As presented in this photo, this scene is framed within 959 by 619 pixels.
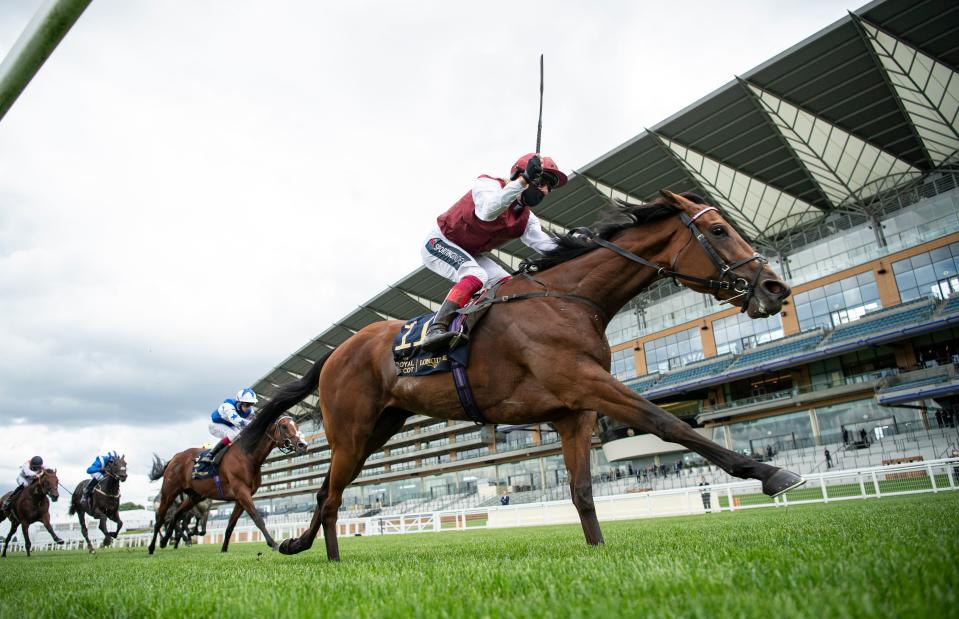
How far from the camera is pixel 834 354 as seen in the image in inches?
1470

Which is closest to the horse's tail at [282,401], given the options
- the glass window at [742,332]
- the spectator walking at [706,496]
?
the spectator walking at [706,496]

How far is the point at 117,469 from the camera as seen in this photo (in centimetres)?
1539

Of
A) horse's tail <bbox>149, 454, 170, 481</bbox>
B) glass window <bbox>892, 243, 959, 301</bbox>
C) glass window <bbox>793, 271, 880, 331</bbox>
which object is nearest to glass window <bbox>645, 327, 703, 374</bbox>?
glass window <bbox>793, 271, 880, 331</bbox>

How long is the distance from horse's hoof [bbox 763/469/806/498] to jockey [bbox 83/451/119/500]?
16.6 meters

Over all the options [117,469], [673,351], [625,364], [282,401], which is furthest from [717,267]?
[625,364]

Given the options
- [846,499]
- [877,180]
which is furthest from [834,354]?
[846,499]

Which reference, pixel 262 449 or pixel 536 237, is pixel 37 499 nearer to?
pixel 262 449

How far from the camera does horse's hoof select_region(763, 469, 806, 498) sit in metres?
3.49

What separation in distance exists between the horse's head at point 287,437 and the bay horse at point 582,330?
5.30 metres

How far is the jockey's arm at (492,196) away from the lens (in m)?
4.79

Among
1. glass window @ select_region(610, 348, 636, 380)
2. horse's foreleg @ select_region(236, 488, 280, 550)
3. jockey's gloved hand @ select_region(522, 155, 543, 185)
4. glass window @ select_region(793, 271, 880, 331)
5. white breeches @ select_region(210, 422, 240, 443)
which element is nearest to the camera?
jockey's gloved hand @ select_region(522, 155, 543, 185)

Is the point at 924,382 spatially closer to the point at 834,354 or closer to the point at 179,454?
the point at 834,354

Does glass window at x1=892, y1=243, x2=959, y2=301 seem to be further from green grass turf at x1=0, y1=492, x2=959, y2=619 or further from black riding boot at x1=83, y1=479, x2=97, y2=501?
black riding boot at x1=83, y1=479, x2=97, y2=501

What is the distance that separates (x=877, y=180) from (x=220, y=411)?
43927 millimetres
